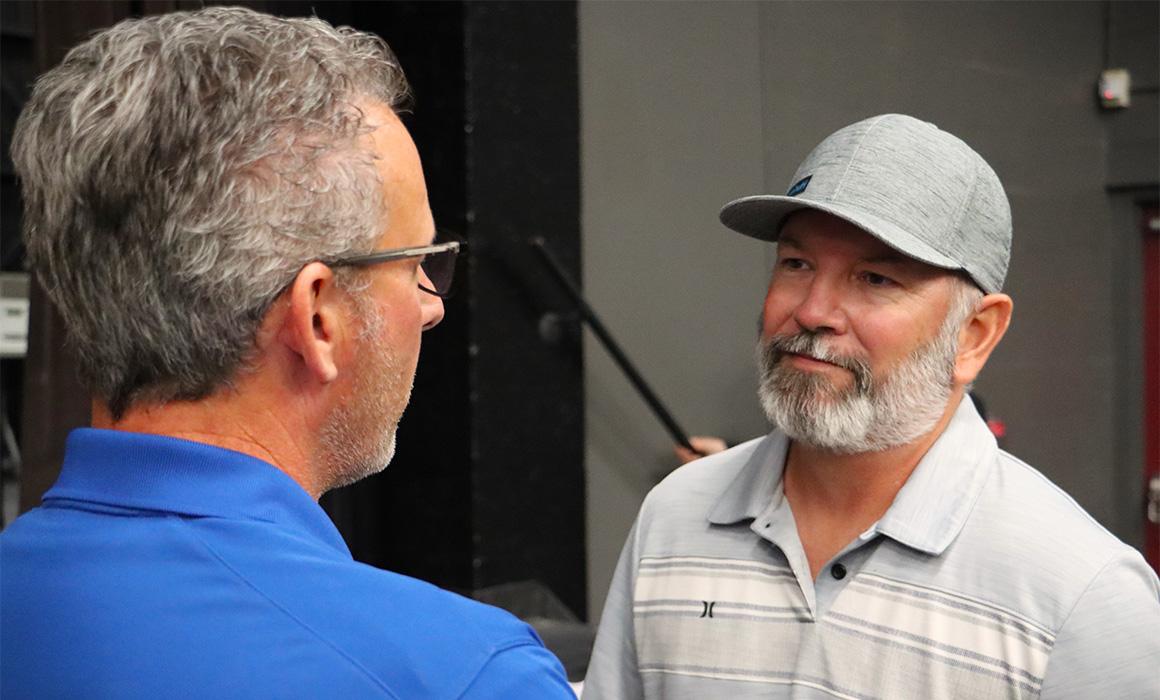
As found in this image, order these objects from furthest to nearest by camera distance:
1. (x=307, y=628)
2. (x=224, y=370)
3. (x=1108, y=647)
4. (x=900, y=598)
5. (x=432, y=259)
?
(x=900, y=598), (x=1108, y=647), (x=432, y=259), (x=224, y=370), (x=307, y=628)

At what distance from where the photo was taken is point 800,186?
1484mm

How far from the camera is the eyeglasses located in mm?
908

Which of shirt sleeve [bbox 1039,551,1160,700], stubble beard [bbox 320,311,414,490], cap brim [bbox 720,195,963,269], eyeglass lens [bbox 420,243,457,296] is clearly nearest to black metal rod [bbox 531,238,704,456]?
cap brim [bbox 720,195,963,269]

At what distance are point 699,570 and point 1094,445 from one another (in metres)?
4.26

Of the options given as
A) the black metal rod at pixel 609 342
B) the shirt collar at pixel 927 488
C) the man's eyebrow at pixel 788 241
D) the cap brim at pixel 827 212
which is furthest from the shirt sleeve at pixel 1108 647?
the black metal rod at pixel 609 342

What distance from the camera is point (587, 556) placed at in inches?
148

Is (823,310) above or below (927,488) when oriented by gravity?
above

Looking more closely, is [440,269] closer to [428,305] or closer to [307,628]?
[428,305]

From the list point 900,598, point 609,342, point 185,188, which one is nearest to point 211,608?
point 185,188

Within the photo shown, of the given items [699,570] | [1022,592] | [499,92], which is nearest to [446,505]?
[499,92]

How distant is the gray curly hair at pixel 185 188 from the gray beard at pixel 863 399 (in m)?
0.70

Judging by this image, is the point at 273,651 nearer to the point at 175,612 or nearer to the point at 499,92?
the point at 175,612

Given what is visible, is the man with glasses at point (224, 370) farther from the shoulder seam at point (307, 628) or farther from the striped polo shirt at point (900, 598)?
the striped polo shirt at point (900, 598)

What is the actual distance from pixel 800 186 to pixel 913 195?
0.14 m
